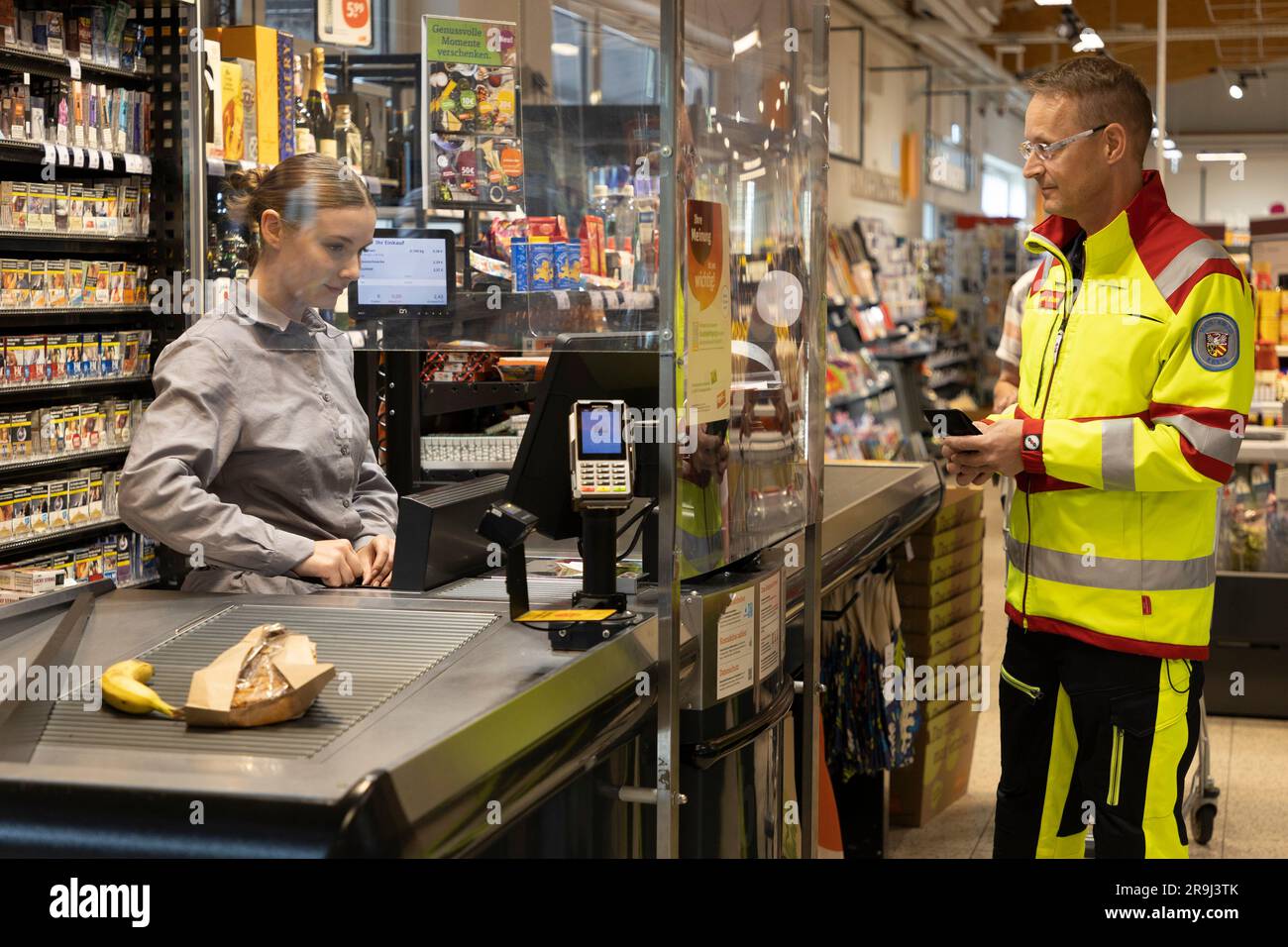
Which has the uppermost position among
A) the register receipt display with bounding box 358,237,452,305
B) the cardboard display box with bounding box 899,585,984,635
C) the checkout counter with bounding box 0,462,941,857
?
the register receipt display with bounding box 358,237,452,305

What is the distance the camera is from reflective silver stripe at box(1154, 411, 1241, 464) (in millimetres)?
2498

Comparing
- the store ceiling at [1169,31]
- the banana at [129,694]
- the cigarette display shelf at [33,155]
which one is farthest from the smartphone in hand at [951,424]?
the store ceiling at [1169,31]

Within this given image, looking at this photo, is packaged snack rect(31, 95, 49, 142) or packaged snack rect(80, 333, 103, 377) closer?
packaged snack rect(31, 95, 49, 142)

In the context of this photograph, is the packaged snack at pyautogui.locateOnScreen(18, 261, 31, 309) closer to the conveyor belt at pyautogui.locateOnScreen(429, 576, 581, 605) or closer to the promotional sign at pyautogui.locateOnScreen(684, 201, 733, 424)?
the conveyor belt at pyautogui.locateOnScreen(429, 576, 581, 605)

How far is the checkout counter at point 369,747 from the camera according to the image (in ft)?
4.89

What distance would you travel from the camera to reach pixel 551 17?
97.9 inches

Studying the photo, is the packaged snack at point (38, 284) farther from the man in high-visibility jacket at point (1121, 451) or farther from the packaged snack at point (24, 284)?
the man in high-visibility jacket at point (1121, 451)

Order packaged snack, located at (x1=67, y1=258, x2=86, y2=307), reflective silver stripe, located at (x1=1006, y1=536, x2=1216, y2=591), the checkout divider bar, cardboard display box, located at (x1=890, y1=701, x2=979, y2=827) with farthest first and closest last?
packaged snack, located at (x1=67, y1=258, x2=86, y2=307) < cardboard display box, located at (x1=890, y1=701, x2=979, y2=827) < reflective silver stripe, located at (x1=1006, y1=536, x2=1216, y2=591) < the checkout divider bar

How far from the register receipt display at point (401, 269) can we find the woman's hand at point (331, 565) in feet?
1.47

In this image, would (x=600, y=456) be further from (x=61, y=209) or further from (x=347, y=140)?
(x=61, y=209)

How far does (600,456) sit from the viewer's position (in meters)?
2.16

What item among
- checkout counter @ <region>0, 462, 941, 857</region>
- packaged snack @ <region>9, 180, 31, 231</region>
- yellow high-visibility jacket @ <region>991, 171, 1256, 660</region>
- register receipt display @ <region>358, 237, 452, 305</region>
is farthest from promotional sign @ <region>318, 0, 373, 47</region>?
packaged snack @ <region>9, 180, 31, 231</region>

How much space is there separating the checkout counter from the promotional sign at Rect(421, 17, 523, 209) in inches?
28.1
